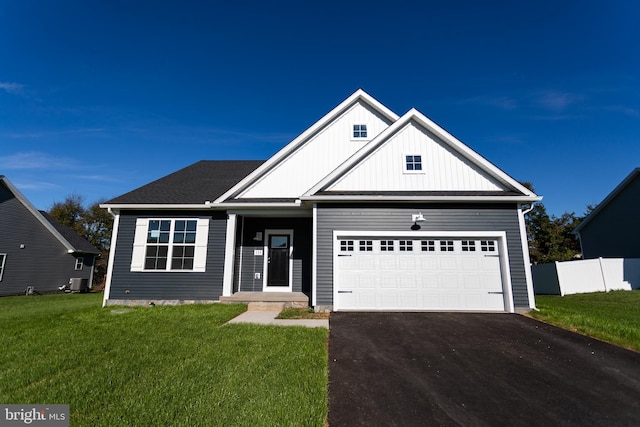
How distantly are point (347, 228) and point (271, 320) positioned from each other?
128 inches

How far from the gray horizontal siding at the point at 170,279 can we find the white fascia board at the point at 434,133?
3.77m

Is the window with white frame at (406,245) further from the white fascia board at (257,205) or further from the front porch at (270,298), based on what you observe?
the white fascia board at (257,205)

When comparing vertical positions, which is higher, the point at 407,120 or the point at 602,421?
the point at 407,120

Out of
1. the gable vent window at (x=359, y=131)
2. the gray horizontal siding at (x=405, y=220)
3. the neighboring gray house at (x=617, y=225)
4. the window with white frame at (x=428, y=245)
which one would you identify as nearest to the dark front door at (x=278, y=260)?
the gray horizontal siding at (x=405, y=220)

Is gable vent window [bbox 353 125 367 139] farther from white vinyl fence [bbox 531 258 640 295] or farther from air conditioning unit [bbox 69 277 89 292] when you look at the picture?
air conditioning unit [bbox 69 277 89 292]

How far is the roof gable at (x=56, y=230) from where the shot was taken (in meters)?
16.1

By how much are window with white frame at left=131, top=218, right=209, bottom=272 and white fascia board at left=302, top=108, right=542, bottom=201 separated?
13.7 ft

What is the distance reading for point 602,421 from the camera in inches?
111

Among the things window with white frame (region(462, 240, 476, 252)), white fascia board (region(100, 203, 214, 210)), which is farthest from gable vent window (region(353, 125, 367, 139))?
white fascia board (region(100, 203, 214, 210))

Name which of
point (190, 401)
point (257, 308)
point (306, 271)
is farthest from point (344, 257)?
point (190, 401)

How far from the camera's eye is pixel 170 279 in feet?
30.6

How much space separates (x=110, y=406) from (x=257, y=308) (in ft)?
17.9

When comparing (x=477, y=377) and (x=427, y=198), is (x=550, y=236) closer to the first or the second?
(x=427, y=198)

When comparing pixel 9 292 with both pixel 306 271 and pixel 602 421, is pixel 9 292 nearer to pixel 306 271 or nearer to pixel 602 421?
pixel 306 271
